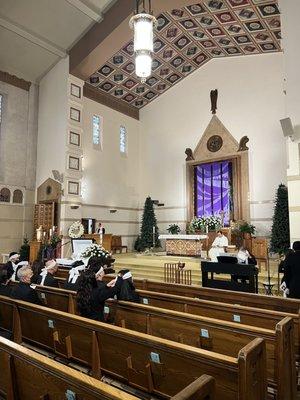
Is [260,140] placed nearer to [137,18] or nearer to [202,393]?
[137,18]

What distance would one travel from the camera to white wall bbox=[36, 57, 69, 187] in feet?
40.5

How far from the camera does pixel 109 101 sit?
1510 cm

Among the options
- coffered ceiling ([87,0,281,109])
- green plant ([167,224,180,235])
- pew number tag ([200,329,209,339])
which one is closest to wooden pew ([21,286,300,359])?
pew number tag ([200,329,209,339])

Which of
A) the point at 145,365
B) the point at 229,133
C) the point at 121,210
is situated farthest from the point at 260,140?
the point at 145,365

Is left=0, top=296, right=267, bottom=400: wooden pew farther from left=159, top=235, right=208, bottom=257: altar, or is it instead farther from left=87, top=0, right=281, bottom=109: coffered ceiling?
left=87, top=0, right=281, bottom=109: coffered ceiling

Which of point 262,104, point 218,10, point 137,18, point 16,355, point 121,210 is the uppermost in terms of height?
point 218,10

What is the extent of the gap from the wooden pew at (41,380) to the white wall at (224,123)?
11865mm

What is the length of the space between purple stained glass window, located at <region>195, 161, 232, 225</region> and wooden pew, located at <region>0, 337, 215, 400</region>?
485 inches

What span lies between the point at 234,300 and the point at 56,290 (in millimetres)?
2207

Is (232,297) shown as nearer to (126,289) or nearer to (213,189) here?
(126,289)

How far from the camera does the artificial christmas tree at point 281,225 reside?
11.5 meters

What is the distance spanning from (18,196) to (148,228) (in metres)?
5.61

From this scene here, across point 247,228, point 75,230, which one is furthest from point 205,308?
point 247,228

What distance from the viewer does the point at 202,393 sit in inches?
57.2
